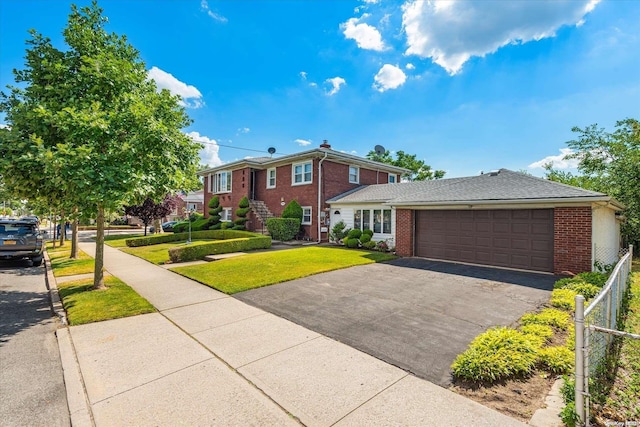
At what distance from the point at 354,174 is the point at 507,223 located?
1147cm

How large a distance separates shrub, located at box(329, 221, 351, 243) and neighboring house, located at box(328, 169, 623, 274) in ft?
9.58

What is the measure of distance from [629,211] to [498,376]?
65.2 ft

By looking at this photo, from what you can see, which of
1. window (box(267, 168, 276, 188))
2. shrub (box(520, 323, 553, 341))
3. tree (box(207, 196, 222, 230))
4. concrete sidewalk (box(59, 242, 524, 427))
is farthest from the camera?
tree (box(207, 196, 222, 230))

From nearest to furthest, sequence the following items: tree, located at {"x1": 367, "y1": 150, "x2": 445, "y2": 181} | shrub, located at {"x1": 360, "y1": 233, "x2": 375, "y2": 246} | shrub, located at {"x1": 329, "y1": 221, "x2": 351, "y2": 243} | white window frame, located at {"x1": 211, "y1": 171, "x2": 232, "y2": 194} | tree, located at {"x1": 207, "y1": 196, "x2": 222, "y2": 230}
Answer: shrub, located at {"x1": 360, "y1": 233, "x2": 375, "y2": 246}
shrub, located at {"x1": 329, "y1": 221, "x2": 351, "y2": 243}
tree, located at {"x1": 207, "y1": 196, "x2": 222, "y2": 230}
white window frame, located at {"x1": 211, "y1": 171, "x2": 232, "y2": 194}
tree, located at {"x1": 367, "y1": 150, "x2": 445, "y2": 181}

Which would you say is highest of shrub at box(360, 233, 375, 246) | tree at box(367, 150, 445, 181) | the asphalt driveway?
tree at box(367, 150, 445, 181)

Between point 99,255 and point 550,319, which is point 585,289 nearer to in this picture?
point 550,319

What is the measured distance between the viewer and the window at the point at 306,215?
62.9 ft

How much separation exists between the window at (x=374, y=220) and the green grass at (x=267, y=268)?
110 inches

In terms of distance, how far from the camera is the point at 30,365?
407 centimetres


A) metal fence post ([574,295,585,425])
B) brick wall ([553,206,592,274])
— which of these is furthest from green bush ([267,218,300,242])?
metal fence post ([574,295,585,425])

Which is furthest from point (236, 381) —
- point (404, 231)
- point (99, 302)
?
point (404, 231)

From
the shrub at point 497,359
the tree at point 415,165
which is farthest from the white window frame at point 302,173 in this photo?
the tree at point 415,165

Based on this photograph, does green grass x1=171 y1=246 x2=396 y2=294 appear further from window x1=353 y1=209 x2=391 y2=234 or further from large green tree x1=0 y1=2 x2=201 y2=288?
large green tree x1=0 y1=2 x2=201 y2=288

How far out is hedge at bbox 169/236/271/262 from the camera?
1248 centimetres
